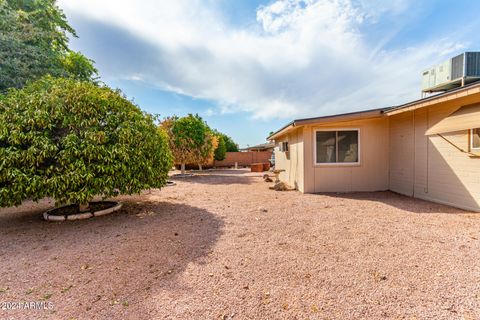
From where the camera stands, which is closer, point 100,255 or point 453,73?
point 100,255

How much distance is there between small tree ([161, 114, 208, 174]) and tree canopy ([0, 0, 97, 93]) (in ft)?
22.3

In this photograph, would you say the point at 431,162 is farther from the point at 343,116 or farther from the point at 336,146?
the point at 343,116

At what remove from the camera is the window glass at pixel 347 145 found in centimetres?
839

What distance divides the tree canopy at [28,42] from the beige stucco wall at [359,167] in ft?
35.3

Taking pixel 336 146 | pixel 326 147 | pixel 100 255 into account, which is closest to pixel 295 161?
pixel 326 147

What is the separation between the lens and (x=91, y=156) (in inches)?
190

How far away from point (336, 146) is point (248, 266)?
678 cm

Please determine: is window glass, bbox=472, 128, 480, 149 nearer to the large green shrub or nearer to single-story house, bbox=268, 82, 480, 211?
single-story house, bbox=268, 82, 480, 211

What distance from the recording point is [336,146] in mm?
8414

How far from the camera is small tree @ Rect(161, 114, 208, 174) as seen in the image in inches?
643

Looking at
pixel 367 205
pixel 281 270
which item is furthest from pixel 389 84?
pixel 281 270

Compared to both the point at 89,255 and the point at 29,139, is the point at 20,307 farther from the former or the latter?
the point at 29,139

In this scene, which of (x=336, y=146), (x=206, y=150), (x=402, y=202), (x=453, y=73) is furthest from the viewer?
(x=206, y=150)

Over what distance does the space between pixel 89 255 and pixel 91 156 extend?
2289mm
